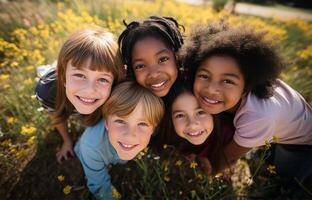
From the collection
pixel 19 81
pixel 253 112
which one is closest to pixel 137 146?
pixel 253 112

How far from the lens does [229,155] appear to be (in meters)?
2.45

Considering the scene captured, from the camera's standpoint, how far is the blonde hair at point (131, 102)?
1942 millimetres

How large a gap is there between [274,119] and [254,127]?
0.16 meters

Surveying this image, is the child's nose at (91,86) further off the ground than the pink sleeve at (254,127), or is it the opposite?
the child's nose at (91,86)

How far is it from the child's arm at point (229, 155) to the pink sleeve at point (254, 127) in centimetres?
19

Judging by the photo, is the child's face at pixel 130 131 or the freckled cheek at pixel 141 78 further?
the freckled cheek at pixel 141 78

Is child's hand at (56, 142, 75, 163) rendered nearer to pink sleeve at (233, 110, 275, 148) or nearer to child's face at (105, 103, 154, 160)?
child's face at (105, 103, 154, 160)

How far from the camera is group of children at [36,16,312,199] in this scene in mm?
1993

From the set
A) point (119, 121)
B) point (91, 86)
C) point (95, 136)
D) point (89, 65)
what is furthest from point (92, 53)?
point (95, 136)

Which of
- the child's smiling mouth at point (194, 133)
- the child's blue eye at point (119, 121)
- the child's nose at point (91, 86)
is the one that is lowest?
the child's smiling mouth at point (194, 133)

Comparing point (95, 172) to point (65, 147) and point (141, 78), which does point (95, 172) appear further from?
point (141, 78)

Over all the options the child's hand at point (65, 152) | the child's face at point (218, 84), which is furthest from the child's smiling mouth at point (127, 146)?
the child's hand at point (65, 152)

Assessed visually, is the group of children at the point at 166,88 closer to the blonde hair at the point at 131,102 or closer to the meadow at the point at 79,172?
the blonde hair at the point at 131,102

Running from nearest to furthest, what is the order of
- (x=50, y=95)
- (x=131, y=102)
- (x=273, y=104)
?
(x=131, y=102), (x=273, y=104), (x=50, y=95)
